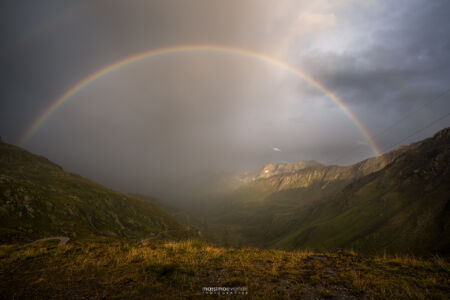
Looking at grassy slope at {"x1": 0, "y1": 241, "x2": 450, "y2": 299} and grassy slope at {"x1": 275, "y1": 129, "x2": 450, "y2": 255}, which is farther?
grassy slope at {"x1": 275, "y1": 129, "x2": 450, "y2": 255}

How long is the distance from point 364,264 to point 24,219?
55971 mm

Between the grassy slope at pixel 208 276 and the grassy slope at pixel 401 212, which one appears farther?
the grassy slope at pixel 401 212

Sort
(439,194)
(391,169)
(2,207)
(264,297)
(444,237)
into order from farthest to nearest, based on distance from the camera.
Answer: (391,169), (439,194), (444,237), (2,207), (264,297)

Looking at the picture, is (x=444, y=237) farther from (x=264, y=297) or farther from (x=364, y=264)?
(x=264, y=297)

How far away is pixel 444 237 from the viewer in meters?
71.1

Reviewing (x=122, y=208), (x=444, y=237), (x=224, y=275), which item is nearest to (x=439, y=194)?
(x=444, y=237)

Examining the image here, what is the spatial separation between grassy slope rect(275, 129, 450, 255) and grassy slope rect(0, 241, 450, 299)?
95.0 metres

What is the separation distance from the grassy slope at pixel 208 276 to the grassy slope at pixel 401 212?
312 ft

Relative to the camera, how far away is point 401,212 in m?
106

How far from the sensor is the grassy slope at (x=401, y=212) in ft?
262

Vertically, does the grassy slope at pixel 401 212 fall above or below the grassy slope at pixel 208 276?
below

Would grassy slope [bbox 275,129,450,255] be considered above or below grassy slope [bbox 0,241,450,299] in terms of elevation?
below

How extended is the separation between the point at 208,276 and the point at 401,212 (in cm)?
14796

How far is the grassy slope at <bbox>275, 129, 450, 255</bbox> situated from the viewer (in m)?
79.9
